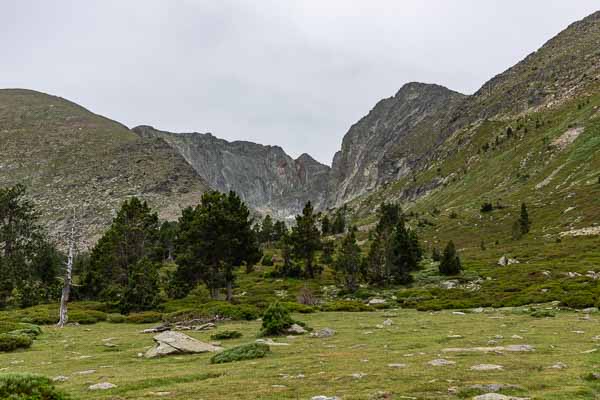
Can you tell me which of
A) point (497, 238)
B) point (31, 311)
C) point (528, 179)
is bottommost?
point (31, 311)

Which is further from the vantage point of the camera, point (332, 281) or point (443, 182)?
point (443, 182)

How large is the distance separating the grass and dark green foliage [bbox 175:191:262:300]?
2637 cm

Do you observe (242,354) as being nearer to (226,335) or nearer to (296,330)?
(226,335)

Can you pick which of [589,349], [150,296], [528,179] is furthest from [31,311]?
[528,179]

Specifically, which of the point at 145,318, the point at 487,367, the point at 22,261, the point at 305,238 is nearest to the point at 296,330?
the point at 487,367

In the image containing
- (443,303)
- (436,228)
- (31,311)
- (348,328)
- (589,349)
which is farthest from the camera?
(436,228)

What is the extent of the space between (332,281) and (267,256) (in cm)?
2629

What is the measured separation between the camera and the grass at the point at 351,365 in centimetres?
1205

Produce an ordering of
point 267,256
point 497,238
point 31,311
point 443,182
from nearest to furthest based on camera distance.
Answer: point 31,311 → point 267,256 → point 497,238 → point 443,182

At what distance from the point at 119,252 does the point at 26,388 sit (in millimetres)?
57086

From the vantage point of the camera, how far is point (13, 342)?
26953 millimetres

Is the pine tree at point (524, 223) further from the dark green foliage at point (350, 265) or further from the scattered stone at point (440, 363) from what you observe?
the scattered stone at point (440, 363)

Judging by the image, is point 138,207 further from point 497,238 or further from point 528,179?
point 528,179

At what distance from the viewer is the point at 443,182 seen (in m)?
197
